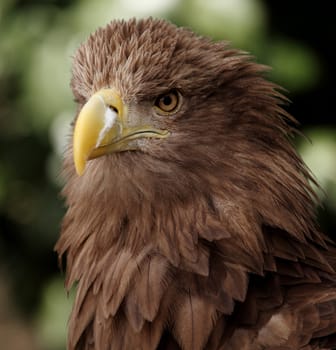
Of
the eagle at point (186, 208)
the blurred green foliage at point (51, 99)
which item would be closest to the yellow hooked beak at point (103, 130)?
the eagle at point (186, 208)

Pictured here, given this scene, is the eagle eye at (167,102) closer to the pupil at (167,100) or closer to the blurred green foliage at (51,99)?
the pupil at (167,100)

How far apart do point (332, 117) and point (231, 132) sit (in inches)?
67.1

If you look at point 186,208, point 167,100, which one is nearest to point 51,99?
point 167,100

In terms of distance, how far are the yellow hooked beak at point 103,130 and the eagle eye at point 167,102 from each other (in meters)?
0.06

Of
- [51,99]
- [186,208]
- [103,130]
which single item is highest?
[103,130]

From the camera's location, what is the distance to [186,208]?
294 cm

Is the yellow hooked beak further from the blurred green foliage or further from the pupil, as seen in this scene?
the blurred green foliage

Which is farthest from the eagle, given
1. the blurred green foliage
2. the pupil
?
the blurred green foliage

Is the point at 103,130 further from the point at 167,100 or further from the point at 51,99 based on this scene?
the point at 51,99

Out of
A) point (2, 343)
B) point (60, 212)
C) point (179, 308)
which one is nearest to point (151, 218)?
point (179, 308)

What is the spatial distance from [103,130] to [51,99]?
1.27m

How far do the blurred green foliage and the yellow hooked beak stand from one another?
93 cm

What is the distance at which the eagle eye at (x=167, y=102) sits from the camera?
3.01m

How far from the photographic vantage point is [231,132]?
9.90 ft
